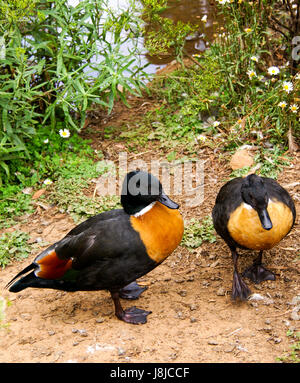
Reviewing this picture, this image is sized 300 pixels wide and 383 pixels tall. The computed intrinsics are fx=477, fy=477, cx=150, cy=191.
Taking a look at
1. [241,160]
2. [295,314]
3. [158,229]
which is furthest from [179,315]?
[241,160]

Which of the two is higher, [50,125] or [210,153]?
[50,125]

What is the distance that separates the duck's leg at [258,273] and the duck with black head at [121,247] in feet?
2.75

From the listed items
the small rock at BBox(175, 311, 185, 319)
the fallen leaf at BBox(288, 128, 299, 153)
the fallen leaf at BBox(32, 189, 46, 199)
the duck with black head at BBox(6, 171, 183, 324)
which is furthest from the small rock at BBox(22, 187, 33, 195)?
the fallen leaf at BBox(288, 128, 299, 153)

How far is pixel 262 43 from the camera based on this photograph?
A: 545cm

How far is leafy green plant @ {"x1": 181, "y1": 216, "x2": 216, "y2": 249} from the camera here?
14.3ft

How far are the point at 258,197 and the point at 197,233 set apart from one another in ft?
3.71

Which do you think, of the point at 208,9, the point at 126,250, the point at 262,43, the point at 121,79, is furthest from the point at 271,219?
the point at 208,9

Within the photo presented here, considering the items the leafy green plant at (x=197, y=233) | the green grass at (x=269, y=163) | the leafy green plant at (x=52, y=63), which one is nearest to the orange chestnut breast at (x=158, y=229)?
the leafy green plant at (x=197, y=233)

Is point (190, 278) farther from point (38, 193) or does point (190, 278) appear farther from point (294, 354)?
point (38, 193)

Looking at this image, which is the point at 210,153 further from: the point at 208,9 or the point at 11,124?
the point at 208,9

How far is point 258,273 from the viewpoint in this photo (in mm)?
3889

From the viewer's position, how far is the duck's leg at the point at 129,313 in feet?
11.6

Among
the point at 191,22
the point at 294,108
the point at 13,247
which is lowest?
the point at 13,247

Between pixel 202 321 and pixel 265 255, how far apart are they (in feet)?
3.27
